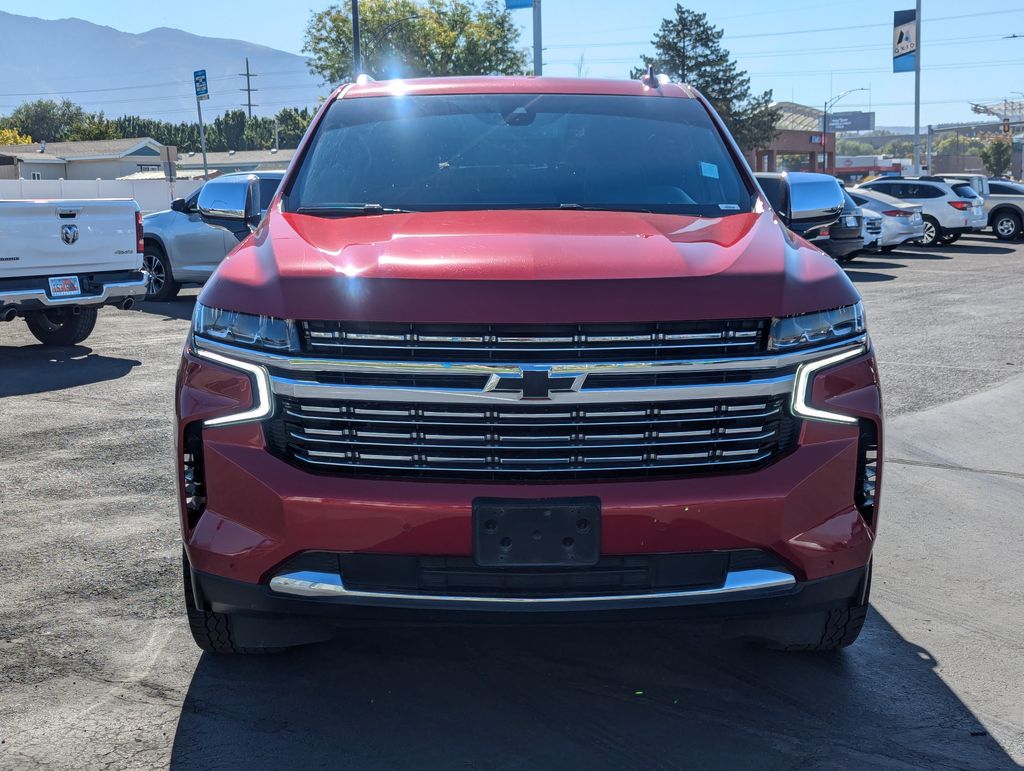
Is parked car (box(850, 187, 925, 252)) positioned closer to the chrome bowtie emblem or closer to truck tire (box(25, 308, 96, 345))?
truck tire (box(25, 308, 96, 345))

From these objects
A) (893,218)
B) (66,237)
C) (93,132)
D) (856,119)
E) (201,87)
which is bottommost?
(893,218)

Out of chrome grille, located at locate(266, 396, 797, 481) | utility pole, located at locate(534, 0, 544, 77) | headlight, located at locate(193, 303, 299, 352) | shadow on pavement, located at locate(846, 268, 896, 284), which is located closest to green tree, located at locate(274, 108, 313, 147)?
utility pole, located at locate(534, 0, 544, 77)

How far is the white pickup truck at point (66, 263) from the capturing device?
1059cm

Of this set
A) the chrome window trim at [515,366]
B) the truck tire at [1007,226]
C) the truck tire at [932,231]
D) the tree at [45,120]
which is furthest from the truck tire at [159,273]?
the tree at [45,120]

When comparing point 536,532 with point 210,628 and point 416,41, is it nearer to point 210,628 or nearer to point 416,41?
point 210,628

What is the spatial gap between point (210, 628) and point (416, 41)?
65.3 meters

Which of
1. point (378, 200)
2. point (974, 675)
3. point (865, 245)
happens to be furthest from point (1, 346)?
point (865, 245)

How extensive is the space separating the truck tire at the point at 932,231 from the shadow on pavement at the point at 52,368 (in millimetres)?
22586

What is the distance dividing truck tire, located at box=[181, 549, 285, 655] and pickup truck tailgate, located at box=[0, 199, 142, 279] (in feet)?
25.7

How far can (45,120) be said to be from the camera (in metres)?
118

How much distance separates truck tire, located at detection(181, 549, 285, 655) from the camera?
3.60m

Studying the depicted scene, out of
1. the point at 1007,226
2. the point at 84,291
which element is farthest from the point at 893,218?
the point at 84,291

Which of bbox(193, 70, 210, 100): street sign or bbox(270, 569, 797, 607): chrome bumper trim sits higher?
bbox(193, 70, 210, 100): street sign

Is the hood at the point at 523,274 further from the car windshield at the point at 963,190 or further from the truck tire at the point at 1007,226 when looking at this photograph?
the truck tire at the point at 1007,226
